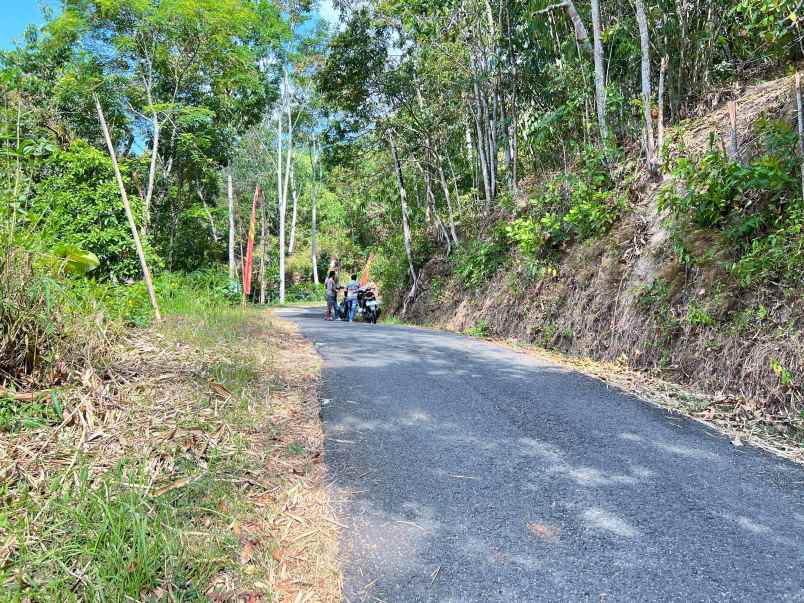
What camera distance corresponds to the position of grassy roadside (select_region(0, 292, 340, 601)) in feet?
5.41

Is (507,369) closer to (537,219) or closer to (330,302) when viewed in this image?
(537,219)

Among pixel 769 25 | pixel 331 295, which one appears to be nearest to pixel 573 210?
pixel 769 25

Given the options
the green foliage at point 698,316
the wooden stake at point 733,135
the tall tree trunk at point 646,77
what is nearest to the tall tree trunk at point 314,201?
the tall tree trunk at point 646,77

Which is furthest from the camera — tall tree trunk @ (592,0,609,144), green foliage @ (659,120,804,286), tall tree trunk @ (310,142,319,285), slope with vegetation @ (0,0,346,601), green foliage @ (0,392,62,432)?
tall tree trunk @ (310,142,319,285)

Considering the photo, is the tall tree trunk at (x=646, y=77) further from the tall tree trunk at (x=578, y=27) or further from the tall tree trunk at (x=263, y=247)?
the tall tree trunk at (x=263, y=247)

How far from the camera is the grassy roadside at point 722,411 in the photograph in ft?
10.2

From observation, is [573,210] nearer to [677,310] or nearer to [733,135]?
[733,135]

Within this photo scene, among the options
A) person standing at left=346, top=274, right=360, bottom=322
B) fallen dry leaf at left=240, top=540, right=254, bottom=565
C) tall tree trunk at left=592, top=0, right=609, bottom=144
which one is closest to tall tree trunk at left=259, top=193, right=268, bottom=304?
person standing at left=346, top=274, right=360, bottom=322

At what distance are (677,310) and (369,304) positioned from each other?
9.47 metres

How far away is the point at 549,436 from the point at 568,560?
1309 mm

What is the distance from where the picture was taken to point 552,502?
7.83 feet

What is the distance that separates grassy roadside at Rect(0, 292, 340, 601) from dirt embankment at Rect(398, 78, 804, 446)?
3189 mm

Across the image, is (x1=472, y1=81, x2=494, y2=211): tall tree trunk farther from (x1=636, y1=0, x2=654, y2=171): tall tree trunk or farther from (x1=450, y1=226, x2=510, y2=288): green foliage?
(x1=636, y1=0, x2=654, y2=171): tall tree trunk

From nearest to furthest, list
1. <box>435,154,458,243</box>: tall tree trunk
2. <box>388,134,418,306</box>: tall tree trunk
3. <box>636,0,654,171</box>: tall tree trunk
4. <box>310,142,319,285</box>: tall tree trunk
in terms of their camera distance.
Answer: <box>636,0,654,171</box>: tall tree trunk
<box>435,154,458,243</box>: tall tree trunk
<box>388,134,418,306</box>: tall tree trunk
<box>310,142,319,285</box>: tall tree trunk
